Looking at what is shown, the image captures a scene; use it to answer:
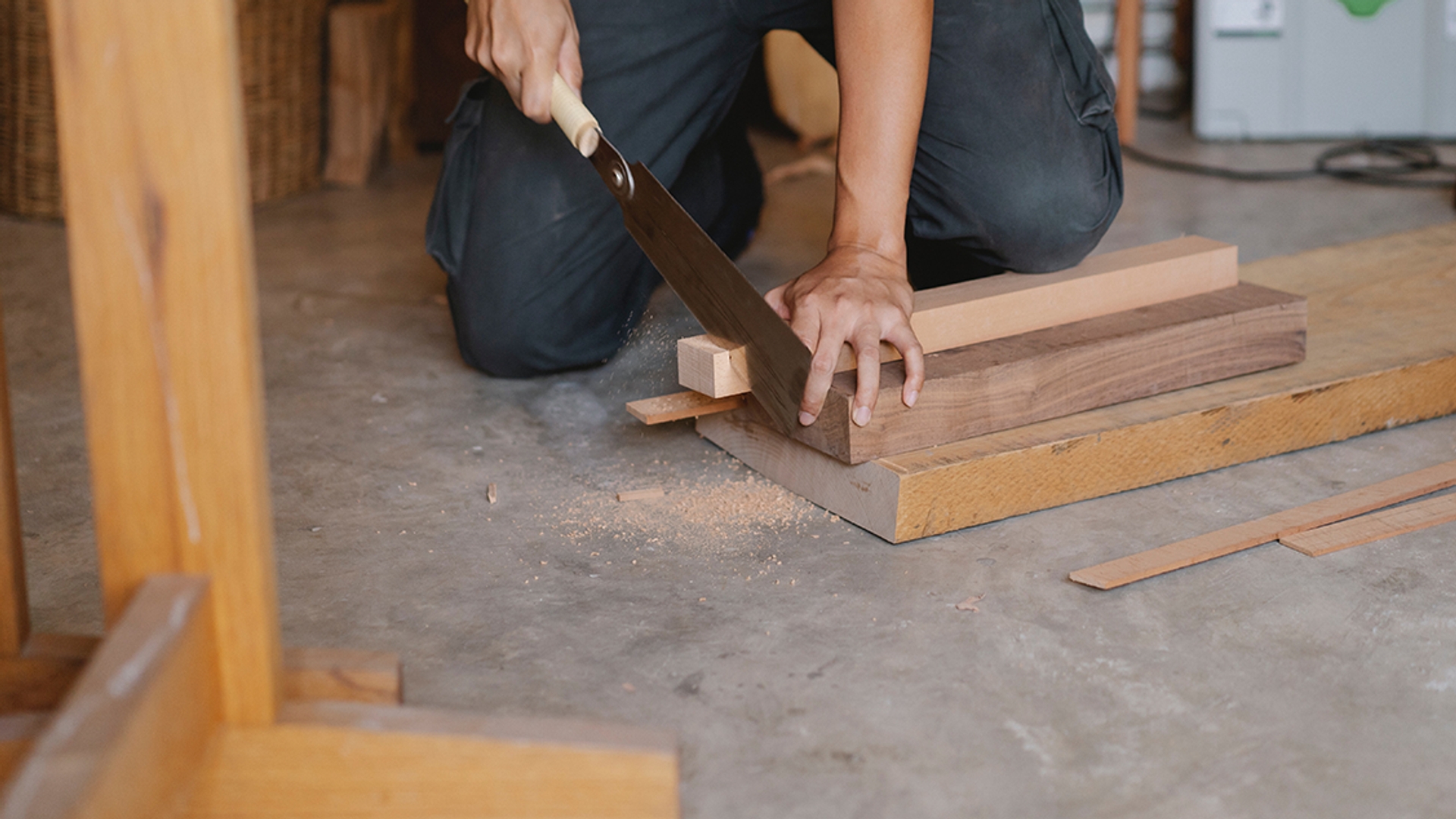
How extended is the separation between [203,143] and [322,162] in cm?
260

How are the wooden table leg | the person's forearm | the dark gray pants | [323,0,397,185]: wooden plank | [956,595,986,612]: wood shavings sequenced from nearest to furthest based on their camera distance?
[956,595,986,612]: wood shavings → the person's forearm → the dark gray pants → [323,0,397,185]: wooden plank → the wooden table leg

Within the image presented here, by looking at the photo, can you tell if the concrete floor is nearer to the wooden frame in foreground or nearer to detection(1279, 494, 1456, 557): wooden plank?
detection(1279, 494, 1456, 557): wooden plank

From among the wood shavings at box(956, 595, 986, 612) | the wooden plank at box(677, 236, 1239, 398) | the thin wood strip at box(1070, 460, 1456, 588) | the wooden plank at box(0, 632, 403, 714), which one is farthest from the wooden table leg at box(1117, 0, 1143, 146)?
the wooden plank at box(0, 632, 403, 714)

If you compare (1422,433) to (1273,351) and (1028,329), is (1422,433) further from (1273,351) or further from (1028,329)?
(1028,329)

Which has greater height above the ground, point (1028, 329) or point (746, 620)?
point (1028, 329)

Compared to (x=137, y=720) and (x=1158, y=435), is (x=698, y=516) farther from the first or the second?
(x=137, y=720)

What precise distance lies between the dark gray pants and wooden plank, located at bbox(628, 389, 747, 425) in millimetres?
354

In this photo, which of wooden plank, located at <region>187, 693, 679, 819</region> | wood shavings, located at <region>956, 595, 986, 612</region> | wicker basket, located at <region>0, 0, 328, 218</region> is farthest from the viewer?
wicker basket, located at <region>0, 0, 328, 218</region>

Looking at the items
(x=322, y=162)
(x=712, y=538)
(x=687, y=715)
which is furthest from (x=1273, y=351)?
(x=322, y=162)

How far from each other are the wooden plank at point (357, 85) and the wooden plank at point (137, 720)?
2.52 metres

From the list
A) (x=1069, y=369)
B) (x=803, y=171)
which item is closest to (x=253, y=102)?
(x=803, y=171)

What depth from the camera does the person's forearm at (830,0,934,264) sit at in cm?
135

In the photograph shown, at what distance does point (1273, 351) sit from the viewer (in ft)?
4.86

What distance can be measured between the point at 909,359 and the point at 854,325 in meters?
0.06
